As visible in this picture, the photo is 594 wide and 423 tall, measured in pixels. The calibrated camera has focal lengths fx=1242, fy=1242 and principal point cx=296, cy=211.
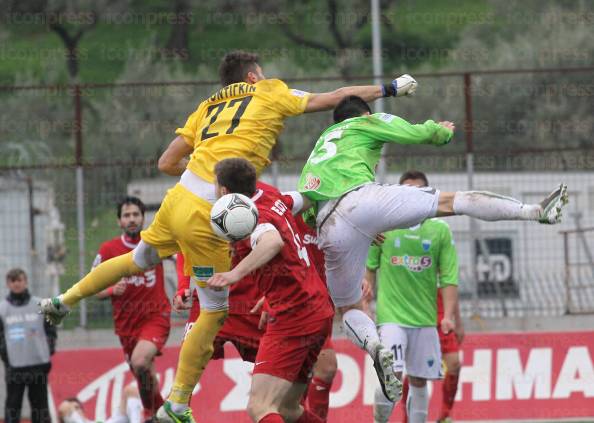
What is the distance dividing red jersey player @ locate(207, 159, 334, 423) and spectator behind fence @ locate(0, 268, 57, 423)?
624cm

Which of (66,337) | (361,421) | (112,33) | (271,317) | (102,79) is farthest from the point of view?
(112,33)

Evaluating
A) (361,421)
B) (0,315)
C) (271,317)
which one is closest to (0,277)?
(0,315)

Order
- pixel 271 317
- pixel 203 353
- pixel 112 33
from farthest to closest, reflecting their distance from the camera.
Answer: pixel 112 33 → pixel 203 353 → pixel 271 317

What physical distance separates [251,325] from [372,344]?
134cm

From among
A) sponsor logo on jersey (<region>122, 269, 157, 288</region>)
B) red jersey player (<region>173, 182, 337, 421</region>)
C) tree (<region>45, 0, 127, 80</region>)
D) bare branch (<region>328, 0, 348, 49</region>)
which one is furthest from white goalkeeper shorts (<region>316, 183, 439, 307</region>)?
bare branch (<region>328, 0, 348, 49</region>)

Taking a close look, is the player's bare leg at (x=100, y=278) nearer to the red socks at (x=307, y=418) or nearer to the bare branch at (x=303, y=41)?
the red socks at (x=307, y=418)

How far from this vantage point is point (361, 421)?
44.7ft

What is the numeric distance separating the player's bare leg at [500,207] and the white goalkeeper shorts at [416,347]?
297 centimetres

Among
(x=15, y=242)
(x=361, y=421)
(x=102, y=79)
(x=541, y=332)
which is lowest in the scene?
(x=361, y=421)

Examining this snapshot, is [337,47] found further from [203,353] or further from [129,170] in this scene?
[203,353]

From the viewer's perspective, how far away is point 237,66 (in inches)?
378

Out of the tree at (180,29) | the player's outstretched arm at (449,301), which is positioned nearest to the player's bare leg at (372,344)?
the player's outstretched arm at (449,301)

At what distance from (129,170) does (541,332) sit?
5.38m

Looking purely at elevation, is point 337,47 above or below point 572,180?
above
